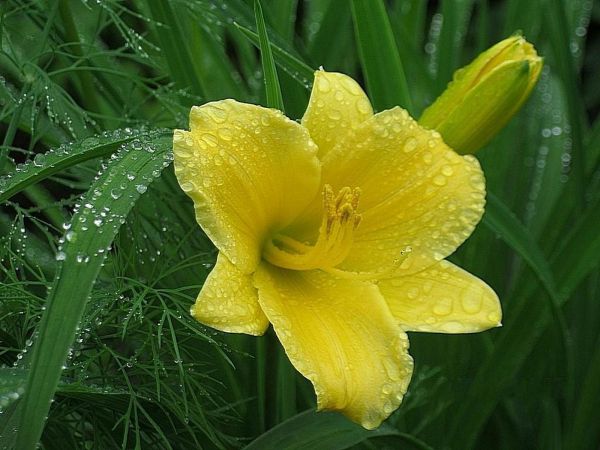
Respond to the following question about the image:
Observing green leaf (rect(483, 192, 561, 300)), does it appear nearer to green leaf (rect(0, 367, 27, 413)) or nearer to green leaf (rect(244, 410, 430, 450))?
green leaf (rect(244, 410, 430, 450))

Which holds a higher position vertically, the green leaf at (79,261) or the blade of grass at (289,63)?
the blade of grass at (289,63)

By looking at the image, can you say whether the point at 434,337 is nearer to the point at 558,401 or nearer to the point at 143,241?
the point at 558,401

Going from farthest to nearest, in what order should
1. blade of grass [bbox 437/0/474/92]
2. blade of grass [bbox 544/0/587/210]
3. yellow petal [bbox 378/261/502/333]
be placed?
blade of grass [bbox 437/0/474/92]
blade of grass [bbox 544/0/587/210]
yellow petal [bbox 378/261/502/333]

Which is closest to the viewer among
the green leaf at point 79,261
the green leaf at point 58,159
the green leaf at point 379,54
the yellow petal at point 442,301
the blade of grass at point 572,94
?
the green leaf at point 79,261

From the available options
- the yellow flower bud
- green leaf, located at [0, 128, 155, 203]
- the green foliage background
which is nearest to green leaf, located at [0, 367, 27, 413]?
the green foliage background

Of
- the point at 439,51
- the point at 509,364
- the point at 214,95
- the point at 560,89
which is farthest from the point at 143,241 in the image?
the point at 560,89

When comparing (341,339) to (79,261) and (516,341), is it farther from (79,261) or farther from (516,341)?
(516,341)

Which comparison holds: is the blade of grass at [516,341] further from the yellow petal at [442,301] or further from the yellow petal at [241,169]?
the yellow petal at [241,169]

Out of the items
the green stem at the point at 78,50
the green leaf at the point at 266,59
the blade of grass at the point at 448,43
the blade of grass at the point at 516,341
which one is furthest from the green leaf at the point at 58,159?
the blade of grass at the point at 448,43
